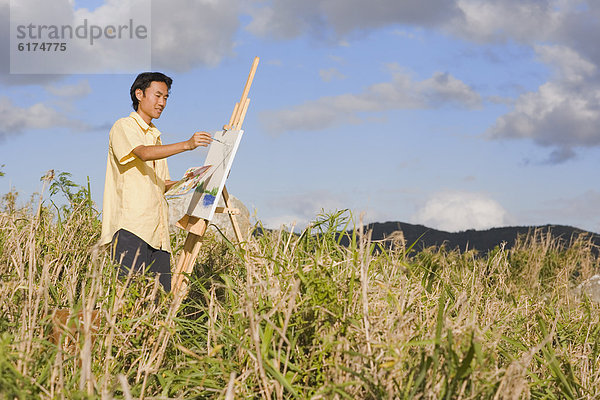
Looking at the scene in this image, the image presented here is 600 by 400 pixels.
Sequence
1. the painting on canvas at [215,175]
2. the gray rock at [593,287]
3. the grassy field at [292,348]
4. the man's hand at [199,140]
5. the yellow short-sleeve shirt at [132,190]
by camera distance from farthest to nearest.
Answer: the gray rock at [593,287], the yellow short-sleeve shirt at [132,190], the painting on canvas at [215,175], the man's hand at [199,140], the grassy field at [292,348]

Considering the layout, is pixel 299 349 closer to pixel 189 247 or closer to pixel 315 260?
pixel 315 260

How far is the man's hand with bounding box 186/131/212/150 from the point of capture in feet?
12.7

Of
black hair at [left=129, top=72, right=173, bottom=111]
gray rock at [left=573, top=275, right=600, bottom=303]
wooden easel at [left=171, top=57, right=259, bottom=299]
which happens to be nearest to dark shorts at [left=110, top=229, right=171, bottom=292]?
wooden easel at [left=171, top=57, right=259, bottom=299]

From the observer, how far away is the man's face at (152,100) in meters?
4.37

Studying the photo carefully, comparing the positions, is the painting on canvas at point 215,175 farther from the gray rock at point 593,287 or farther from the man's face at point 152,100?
the gray rock at point 593,287

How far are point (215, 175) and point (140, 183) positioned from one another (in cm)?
55

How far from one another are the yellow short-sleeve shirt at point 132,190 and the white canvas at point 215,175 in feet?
0.88

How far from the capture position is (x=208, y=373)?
263cm

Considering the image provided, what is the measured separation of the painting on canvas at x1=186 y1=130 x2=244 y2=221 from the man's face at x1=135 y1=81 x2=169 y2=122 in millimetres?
495

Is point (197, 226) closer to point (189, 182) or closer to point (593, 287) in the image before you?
point (189, 182)

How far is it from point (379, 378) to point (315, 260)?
646 millimetres

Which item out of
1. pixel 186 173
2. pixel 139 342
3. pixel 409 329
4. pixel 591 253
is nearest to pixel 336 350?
pixel 409 329

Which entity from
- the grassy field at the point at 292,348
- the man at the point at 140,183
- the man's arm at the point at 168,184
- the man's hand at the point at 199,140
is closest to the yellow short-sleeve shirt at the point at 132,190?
the man at the point at 140,183

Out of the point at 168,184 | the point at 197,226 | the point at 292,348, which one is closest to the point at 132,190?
the point at 168,184
